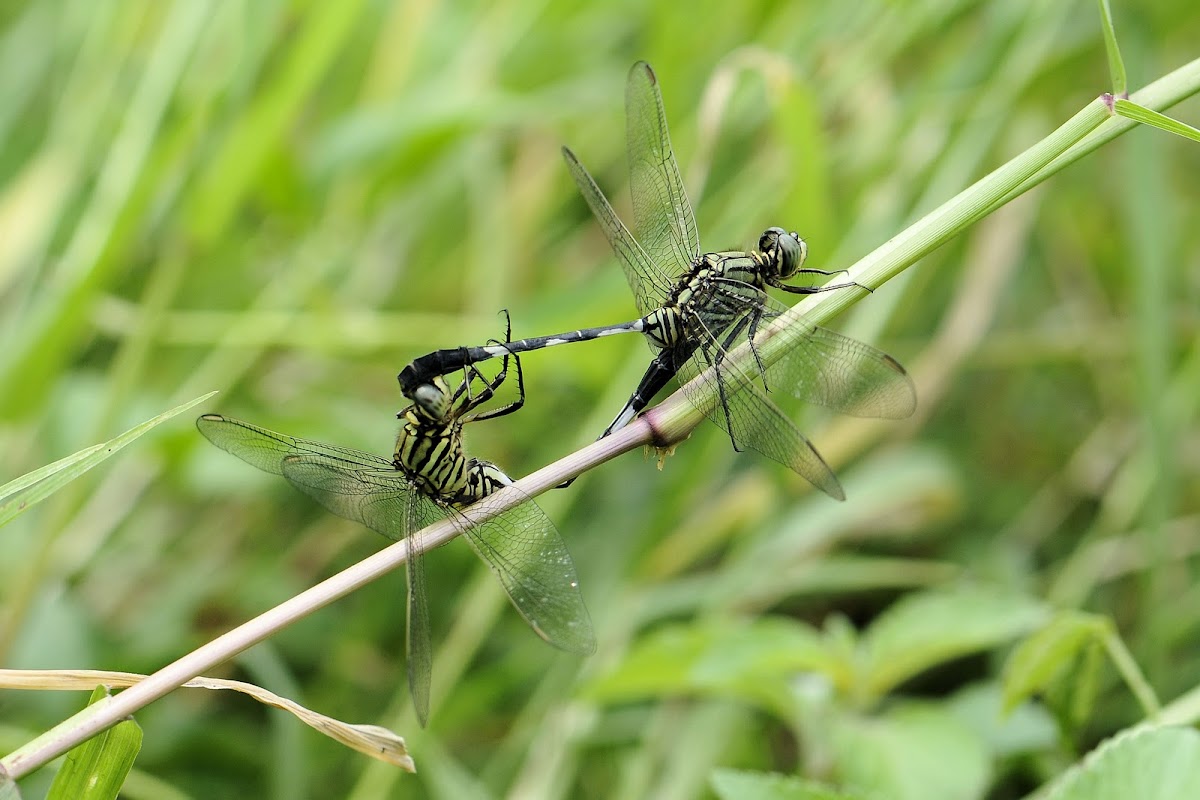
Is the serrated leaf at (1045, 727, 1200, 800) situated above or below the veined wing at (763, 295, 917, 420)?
below

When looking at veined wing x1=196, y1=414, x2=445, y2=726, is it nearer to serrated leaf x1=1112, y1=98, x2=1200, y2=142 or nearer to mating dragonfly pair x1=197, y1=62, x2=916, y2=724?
mating dragonfly pair x1=197, y1=62, x2=916, y2=724

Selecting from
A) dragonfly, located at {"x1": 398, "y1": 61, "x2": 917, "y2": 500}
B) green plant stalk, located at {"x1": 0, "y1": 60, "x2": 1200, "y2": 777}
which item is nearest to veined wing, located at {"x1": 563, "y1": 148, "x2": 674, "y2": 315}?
dragonfly, located at {"x1": 398, "y1": 61, "x2": 917, "y2": 500}

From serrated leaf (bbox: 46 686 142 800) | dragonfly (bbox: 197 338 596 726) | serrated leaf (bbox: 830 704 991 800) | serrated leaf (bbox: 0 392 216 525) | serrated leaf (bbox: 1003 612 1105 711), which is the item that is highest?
serrated leaf (bbox: 0 392 216 525)

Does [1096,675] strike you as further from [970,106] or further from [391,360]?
[391,360]

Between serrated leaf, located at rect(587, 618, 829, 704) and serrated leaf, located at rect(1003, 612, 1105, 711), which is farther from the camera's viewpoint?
serrated leaf, located at rect(587, 618, 829, 704)

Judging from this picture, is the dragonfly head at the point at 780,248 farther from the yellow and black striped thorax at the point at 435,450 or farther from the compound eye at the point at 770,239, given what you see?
the yellow and black striped thorax at the point at 435,450

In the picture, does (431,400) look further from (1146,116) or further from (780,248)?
(1146,116)

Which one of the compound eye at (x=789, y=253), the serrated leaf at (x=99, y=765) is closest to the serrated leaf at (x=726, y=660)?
the compound eye at (x=789, y=253)
